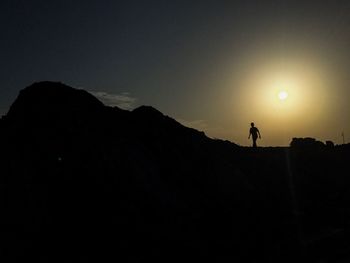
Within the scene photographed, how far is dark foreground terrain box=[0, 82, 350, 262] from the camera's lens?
564 inches

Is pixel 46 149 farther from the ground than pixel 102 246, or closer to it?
farther from the ground

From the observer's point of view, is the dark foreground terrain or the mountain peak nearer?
the dark foreground terrain

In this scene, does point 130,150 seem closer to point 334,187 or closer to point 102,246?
point 102,246

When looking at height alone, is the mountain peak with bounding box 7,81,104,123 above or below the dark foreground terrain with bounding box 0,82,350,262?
above

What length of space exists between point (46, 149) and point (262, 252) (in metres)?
9.21

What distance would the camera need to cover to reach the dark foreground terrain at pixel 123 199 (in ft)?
47.0

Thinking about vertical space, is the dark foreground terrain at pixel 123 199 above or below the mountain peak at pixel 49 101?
below

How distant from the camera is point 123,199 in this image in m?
15.5

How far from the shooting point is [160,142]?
2081 centimetres

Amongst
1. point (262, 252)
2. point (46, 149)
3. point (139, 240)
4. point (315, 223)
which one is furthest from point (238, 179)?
point (46, 149)

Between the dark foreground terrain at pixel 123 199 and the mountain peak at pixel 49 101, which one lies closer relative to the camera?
the dark foreground terrain at pixel 123 199

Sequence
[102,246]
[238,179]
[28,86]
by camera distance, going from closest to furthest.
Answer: [102,246] < [28,86] < [238,179]

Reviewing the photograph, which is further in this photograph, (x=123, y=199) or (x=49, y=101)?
(x=49, y=101)

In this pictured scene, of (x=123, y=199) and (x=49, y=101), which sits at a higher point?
(x=49, y=101)
